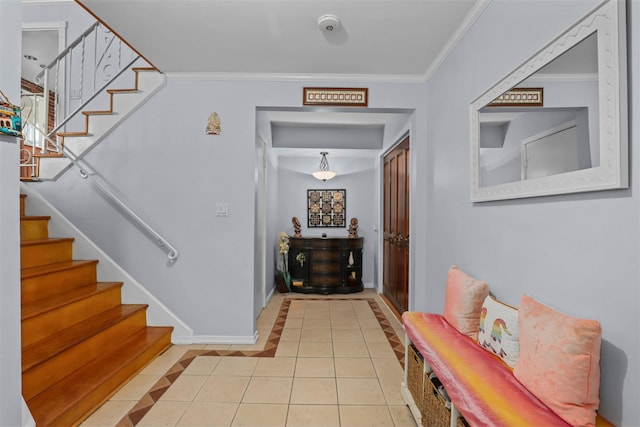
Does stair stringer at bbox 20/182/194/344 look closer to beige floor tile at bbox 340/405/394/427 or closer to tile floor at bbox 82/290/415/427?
tile floor at bbox 82/290/415/427

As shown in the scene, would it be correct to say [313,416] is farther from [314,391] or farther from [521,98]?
[521,98]

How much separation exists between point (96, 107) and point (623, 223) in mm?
4196

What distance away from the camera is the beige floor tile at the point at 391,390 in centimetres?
211

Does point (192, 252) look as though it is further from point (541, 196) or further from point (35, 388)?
point (541, 196)

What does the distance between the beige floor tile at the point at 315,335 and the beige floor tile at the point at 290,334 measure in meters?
0.05

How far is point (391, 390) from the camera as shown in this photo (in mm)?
2240

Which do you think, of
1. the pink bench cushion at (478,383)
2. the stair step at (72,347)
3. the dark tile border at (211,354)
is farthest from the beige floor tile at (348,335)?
the stair step at (72,347)

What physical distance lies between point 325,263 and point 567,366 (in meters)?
4.04

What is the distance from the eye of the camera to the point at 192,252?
3021 millimetres

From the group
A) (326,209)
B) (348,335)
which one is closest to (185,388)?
(348,335)

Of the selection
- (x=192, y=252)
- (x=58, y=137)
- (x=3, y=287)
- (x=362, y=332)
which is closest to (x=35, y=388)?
(x=3, y=287)

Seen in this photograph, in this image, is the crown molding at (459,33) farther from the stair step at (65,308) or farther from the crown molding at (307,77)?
the stair step at (65,308)

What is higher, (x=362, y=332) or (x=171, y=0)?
(x=171, y=0)

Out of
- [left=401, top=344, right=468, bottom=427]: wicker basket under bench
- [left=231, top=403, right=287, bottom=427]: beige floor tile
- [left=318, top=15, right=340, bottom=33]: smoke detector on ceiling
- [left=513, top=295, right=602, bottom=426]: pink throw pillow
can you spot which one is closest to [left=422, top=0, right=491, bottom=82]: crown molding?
[left=318, top=15, right=340, bottom=33]: smoke detector on ceiling
